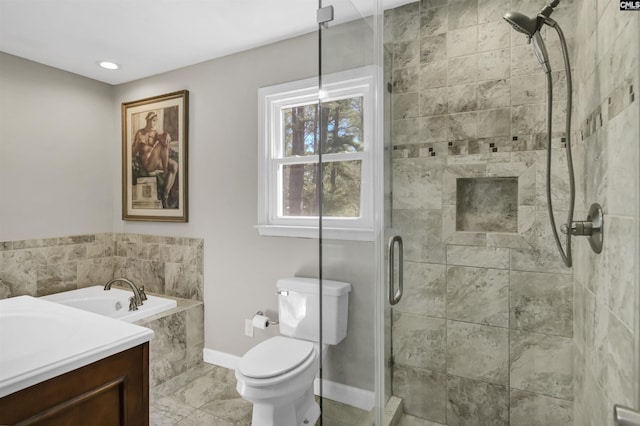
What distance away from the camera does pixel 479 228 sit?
1850mm

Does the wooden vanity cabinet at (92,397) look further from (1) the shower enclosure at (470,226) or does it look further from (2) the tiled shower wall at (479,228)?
(2) the tiled shower wall at (479,228)

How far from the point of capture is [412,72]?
1.93 m

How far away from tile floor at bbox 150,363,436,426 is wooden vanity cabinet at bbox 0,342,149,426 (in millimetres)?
927

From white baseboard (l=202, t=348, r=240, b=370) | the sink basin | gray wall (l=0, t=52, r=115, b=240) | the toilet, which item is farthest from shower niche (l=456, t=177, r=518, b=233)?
gray wall (l=0, t=52, r=115, b=240)

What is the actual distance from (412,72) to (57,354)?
6.54ft

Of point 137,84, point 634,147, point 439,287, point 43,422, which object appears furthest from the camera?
point 137,84

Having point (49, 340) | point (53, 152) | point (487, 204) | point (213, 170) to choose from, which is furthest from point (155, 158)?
point (487, 204)

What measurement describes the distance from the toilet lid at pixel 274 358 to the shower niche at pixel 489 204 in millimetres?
1001

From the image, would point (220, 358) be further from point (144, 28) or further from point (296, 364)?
point (144, 28)

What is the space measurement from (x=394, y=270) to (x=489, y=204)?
0.62 meters

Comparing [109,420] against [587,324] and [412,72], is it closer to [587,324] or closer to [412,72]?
[587,324]

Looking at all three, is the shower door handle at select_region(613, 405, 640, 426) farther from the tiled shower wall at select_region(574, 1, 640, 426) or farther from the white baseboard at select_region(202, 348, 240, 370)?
the white baseboard at select_region(202, 348, 240, 370)

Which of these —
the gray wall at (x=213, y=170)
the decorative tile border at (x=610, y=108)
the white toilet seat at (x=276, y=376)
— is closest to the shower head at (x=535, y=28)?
the decorative tile border at (x=610, y=108)

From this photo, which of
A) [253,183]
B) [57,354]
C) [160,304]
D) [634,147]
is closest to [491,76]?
[634,147]
